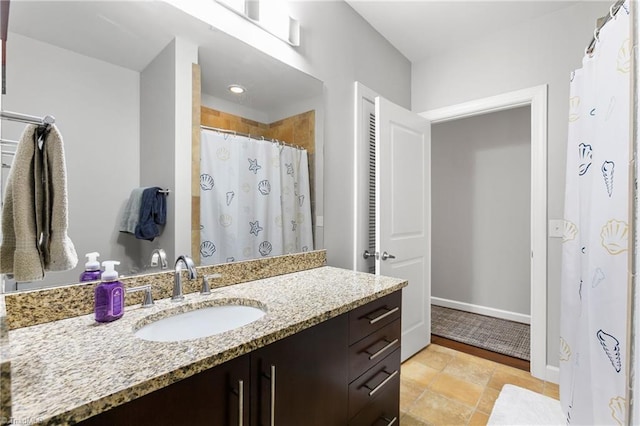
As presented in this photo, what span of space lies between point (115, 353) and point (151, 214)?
1.86 feet

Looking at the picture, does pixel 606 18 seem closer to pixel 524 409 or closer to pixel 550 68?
pixel 550 68

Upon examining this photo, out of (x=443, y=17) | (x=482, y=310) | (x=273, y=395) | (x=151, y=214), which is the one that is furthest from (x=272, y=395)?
(x=482, y=310)

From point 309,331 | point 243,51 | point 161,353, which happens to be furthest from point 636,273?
point 243,51

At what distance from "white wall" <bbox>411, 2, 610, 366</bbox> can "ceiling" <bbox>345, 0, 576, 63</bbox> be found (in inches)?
3.3

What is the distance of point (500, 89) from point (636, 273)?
1791mm

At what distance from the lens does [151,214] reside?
1.14 metres

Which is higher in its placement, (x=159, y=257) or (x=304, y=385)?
(x=159, y=257)

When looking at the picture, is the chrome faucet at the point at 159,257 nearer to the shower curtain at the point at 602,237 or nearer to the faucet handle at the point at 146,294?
the faucet handle at the point at 146,294

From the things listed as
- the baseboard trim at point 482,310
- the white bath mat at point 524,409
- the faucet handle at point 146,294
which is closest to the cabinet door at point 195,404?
the faucet handle at point 146,294

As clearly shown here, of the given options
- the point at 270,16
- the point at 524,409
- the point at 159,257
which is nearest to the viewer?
the point at 159,257

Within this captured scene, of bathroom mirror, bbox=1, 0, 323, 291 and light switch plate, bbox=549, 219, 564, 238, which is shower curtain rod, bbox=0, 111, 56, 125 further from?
light switch plate, bbox=549, 219, 564, 238

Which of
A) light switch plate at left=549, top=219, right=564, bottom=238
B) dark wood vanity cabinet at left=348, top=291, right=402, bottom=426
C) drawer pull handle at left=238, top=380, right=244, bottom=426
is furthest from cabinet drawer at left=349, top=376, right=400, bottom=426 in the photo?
light switch plate at left=549, top=219, right=564, bottom=238

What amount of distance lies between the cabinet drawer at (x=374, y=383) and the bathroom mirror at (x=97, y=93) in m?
0.88

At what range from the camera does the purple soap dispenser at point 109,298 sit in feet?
2.93
